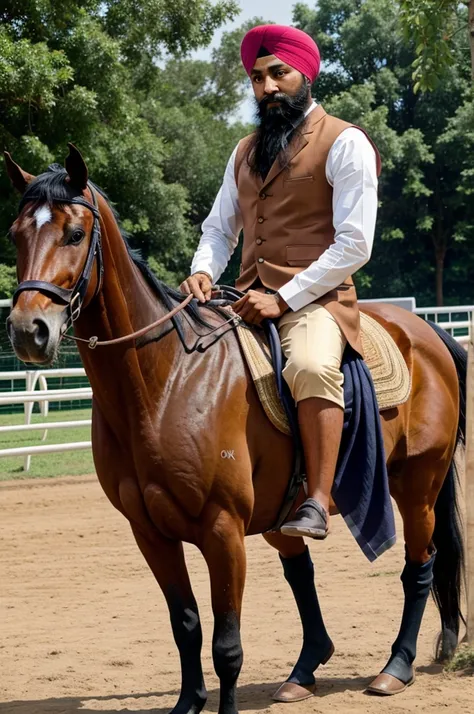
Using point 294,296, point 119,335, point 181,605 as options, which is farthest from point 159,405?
point 181,605

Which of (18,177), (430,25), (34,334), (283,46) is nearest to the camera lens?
(34,334)

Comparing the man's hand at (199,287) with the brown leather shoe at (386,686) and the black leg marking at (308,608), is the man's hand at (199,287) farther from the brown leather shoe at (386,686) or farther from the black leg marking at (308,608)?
the brown leather shoe at (386,686)

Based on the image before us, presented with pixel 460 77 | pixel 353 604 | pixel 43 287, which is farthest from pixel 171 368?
pixel 460 77

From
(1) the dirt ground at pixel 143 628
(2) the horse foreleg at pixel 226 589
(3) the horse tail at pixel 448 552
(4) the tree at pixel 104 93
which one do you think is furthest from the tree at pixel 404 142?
(2) the horse foreleg at pixel 226 589

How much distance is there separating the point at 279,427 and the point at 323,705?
1350mm

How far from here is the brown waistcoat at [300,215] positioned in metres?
4.18

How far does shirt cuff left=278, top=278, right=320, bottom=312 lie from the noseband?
2.61 ft

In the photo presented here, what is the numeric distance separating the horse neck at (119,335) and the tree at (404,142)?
106 feet

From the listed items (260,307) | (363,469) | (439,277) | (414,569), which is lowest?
(414,569)

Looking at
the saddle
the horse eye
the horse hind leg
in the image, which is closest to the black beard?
the saddle

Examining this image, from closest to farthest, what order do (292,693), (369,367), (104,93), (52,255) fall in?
(52,255), (369,367), (292,693), (104,93)

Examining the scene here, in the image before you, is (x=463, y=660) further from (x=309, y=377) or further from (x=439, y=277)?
(x=439, y=277)

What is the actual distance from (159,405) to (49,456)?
953cm

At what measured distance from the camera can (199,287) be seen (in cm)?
432
